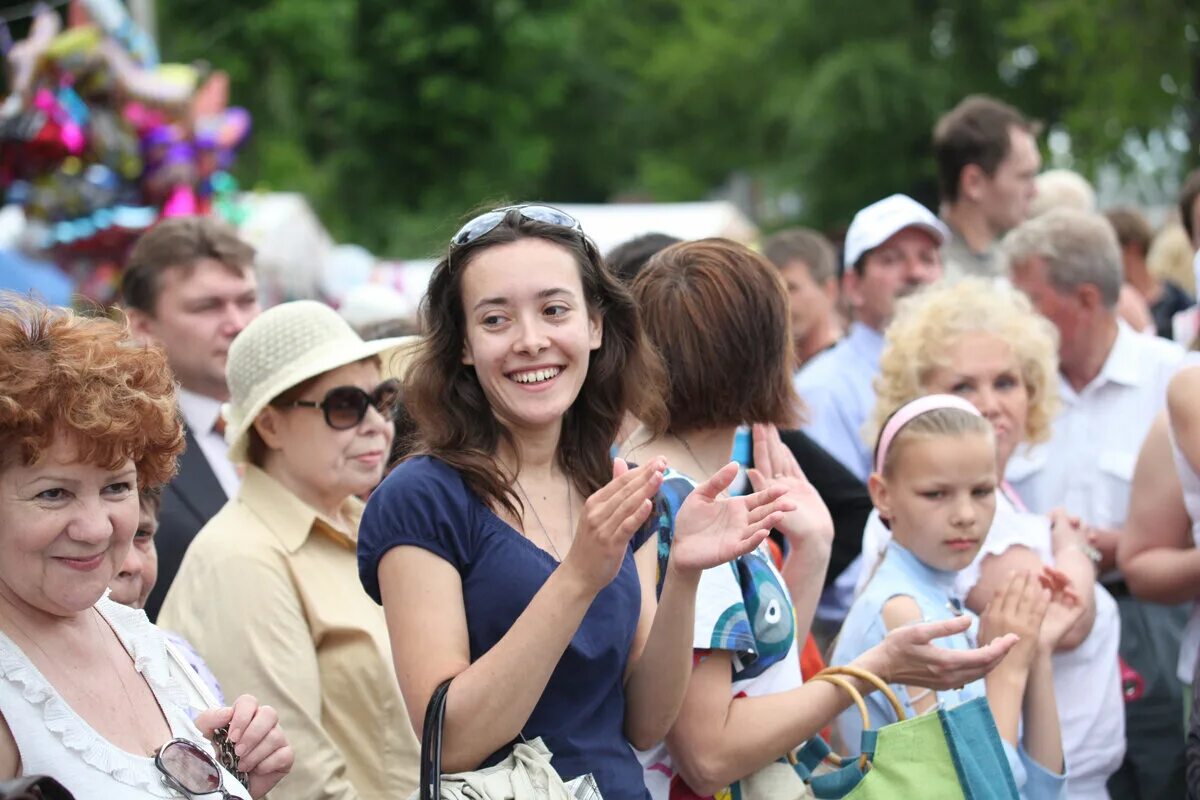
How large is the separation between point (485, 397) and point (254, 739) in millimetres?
786

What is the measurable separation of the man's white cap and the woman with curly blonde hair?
934mm

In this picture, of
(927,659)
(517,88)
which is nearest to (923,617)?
(927,659)

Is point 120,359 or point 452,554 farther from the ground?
point 120,359

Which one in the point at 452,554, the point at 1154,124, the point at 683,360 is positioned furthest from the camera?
the point at 1154,124

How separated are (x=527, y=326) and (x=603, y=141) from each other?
30369 millimetres

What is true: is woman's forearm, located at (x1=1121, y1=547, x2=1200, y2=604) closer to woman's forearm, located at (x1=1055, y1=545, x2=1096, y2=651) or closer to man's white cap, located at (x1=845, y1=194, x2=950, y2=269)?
woman's forearm, located at (x1=1055, y1=545, x2=1096, y2=651)

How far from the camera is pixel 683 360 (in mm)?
3422

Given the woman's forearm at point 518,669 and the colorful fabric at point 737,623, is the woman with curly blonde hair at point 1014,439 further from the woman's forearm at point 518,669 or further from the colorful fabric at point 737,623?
the woman's forearm at point 518,669

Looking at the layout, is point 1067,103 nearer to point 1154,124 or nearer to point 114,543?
point 1154,124

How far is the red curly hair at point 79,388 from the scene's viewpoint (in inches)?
95.3

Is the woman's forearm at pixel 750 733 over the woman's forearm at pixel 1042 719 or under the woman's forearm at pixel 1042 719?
over

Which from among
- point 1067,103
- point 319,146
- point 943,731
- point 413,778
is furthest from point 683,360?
point 319,146

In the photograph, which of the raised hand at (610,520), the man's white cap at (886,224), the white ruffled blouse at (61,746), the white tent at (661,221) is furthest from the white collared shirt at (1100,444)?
the white tent at (661,221)

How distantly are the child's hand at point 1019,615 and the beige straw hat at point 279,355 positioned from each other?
1.65 m
